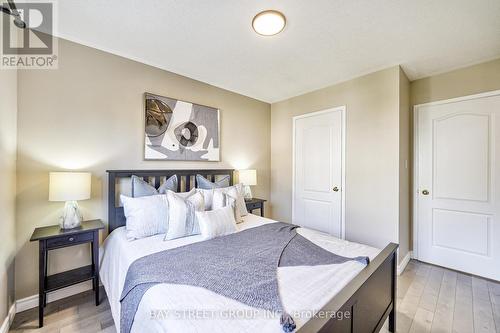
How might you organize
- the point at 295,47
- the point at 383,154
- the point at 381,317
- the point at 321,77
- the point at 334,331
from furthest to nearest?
the point at 321,77 < the point at 383,154 < the point at 295,47 < the point at 381,317 < the point at 334,331

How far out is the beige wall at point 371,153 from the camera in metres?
2.70

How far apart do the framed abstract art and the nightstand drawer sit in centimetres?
102

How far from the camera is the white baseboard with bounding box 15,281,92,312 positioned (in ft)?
6.35

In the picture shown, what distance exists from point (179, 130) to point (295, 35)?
5.85ft

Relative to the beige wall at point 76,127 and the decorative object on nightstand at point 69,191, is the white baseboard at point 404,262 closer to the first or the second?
the beige wall at point 76,127

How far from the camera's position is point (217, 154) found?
3357mm

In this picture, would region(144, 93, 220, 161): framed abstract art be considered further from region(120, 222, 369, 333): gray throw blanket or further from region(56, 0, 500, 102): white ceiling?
region(120, 222, 369, 333): gray throw blanket

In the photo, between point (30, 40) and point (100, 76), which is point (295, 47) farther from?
point (30, 40)

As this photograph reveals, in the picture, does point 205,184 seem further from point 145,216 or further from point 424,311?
point 424,311

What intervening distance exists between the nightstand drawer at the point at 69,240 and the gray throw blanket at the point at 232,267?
807 millimetres

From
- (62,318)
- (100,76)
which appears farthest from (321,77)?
(62,318)

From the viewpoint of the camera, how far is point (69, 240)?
6.22ft

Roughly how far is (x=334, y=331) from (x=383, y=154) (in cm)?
240

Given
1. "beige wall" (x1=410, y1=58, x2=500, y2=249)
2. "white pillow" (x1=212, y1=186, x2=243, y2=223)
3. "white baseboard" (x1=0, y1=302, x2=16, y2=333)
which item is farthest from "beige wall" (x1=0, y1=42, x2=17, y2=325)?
"beige wall" (x1=410, y1=58, x2=500, y2=249)
